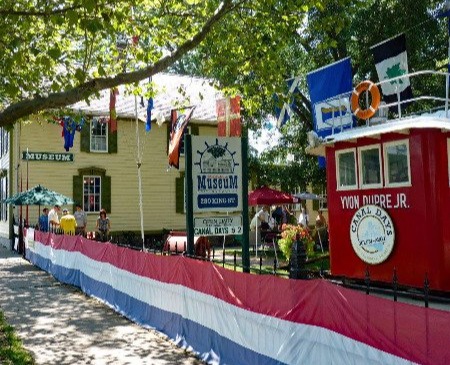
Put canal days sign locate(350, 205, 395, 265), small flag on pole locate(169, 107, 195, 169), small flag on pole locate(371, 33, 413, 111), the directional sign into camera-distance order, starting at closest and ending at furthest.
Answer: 1. the directional sign
2. canal days sign locate(350, 205, 395, 265)
3. small flag on pole locate(169, 107, 195, 169)
4. small flag on pole locate(371, 33, 413, 111)

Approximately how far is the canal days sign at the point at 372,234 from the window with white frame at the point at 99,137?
20.6 m

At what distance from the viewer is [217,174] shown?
26.1 feet

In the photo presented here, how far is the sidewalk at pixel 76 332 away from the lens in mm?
7637

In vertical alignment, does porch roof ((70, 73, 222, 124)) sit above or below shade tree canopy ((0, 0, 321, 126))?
above

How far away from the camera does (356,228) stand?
9180mm

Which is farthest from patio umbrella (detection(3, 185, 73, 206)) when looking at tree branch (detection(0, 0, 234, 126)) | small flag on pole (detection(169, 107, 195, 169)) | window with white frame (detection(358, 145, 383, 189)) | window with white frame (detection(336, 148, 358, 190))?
window with white frame (detection(358, 145, 383, 189))

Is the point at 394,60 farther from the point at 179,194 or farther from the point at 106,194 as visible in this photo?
the point at 179,194

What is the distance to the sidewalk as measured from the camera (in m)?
7.64

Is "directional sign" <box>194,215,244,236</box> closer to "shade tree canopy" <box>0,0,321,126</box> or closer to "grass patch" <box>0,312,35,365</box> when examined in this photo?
"grass patch" <box>0,312,35,365</box>

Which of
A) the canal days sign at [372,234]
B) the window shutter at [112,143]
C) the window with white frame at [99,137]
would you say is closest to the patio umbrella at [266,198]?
the window shutter at [112,143]

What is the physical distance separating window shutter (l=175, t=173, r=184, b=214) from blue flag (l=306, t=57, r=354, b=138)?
53.4 feet

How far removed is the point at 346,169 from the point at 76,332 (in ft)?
19.0

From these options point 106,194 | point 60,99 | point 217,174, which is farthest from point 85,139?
point 217,174

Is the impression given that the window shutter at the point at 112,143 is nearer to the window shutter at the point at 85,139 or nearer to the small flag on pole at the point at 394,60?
the window shutter at the point at 85,139
